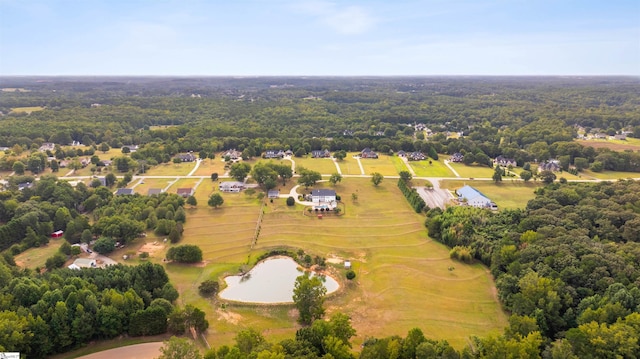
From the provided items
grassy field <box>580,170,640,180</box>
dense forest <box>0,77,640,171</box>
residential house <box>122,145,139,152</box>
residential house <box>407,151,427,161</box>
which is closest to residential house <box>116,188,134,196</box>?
dense forest <box>0,77,640,171</box>

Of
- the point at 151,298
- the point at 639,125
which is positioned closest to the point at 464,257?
the point at 151,298

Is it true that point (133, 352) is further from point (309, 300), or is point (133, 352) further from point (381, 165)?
point (381, 165)

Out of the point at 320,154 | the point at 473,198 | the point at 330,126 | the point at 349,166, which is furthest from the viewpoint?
the point at 330,126

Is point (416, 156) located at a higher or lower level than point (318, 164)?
higher

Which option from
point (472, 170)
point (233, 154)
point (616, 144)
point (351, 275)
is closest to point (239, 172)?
point (233, 154)

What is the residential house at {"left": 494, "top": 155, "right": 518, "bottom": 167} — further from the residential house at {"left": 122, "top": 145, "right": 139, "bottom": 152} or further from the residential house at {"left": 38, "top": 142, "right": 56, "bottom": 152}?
the residential house at {"left": 38, "top": 142, "right": 56, "bottom": 152}

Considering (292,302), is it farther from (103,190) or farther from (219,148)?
(219,148)
